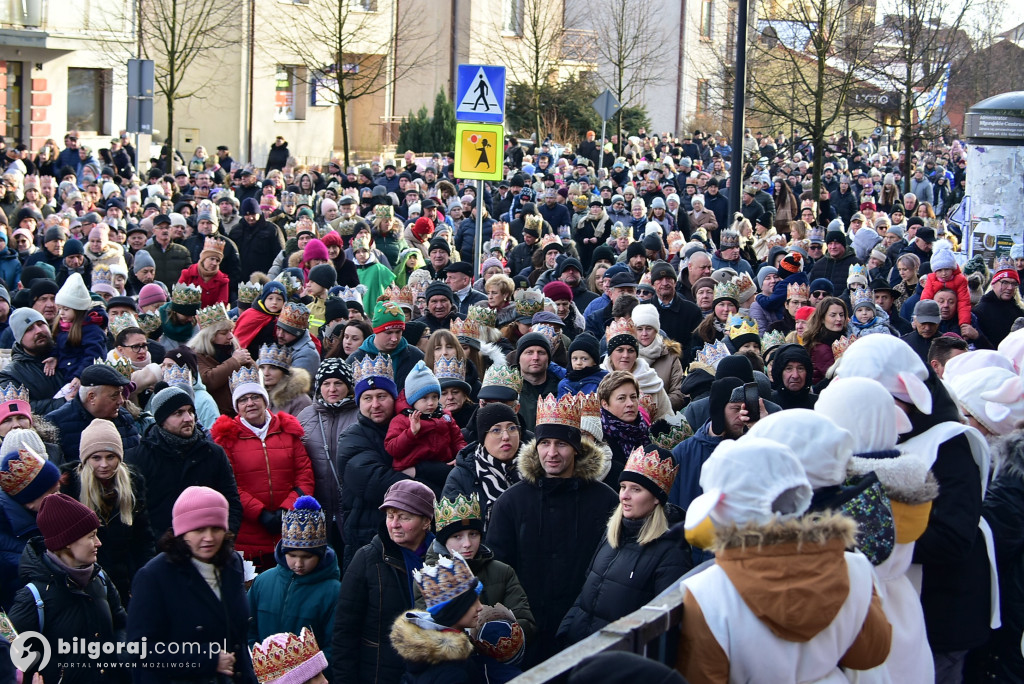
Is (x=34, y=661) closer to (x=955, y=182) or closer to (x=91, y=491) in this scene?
(x=91, y=491)

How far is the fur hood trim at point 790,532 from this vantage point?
3211mm

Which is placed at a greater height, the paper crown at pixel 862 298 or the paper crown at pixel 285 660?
the paper crown at pixel 862 298

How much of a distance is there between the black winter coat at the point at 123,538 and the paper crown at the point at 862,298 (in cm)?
684

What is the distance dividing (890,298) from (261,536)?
23.6ft

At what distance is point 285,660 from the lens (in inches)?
193

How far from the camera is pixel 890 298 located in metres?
11.9

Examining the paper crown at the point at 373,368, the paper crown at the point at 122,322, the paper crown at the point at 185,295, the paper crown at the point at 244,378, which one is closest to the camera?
the paper crown at the point at 373,368

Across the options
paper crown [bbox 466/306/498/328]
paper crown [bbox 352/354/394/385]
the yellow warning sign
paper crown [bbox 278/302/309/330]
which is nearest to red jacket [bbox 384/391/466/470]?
paper crown [bbox 352/354/394/385]

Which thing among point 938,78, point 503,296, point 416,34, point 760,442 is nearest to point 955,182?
point 938,78

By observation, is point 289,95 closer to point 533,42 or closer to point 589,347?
point 533,42

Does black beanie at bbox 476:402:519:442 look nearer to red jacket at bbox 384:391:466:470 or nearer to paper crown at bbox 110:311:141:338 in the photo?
red jacket at bbox 384:391:466:470

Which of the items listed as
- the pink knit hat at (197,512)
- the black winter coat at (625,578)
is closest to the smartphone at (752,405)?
the black winter coat at (625,578)

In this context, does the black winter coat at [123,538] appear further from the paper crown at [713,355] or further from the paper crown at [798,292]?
the paper crown at [798,292]

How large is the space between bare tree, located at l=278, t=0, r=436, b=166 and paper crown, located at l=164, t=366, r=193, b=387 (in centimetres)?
2912
